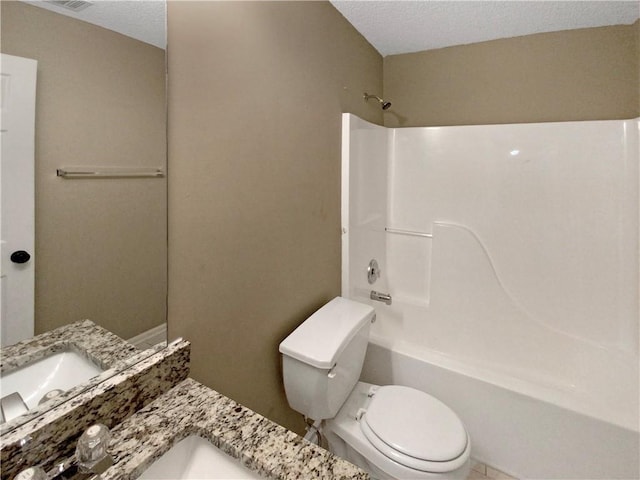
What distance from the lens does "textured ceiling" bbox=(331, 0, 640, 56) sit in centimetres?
167

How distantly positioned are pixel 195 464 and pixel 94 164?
76cm

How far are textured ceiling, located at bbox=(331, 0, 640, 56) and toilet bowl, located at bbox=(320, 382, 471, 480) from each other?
6.39 ft

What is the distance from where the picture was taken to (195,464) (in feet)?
2.58

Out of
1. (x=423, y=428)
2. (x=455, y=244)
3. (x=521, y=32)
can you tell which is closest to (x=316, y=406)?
(x=423, y=428)

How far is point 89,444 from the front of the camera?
62 centimetres

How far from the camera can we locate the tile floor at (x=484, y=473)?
63.7 inches

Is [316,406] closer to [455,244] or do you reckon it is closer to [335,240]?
[335,240]

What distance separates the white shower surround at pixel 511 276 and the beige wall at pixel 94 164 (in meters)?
1.13

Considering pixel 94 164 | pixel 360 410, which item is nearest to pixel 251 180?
pixel 94 164

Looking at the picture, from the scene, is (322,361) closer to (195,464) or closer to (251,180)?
(195,464)

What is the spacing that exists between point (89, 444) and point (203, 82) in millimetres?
967

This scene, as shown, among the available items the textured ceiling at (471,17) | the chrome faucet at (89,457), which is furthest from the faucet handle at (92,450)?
the textured ceiling at (471,17)

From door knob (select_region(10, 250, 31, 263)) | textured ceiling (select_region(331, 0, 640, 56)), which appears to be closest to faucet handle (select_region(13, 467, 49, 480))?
door knob (select_region(10, 250, 31, 263))

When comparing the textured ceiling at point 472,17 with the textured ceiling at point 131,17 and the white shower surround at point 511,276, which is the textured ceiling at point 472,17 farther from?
the textured ceiling at point 131,17
